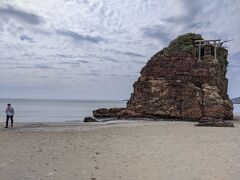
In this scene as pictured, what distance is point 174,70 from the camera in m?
45.0

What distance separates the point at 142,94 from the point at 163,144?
30.1 meters

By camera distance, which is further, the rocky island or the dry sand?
the rocky island

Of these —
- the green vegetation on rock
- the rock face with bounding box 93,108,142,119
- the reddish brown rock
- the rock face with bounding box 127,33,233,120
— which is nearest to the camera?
the rock face with bounding box 127,33,233,120

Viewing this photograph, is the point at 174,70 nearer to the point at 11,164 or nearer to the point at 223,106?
the point at 223,106

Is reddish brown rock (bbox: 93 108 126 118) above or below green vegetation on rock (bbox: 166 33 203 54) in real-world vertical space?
below

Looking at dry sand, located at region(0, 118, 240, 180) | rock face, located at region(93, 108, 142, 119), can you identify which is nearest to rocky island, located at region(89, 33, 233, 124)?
rock face, located at region(93, 108, 142, 119)

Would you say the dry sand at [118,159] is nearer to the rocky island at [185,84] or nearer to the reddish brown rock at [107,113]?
the rocky island at [185,84]

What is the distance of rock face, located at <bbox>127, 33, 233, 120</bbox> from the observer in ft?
134

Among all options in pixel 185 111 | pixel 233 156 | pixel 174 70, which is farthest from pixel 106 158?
pixel 174 70

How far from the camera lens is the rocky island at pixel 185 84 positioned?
41.0 metres

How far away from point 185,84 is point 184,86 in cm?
34

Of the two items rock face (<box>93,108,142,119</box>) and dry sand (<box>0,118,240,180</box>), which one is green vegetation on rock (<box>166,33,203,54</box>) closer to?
rock face (<box>93,108,142,119</box>)

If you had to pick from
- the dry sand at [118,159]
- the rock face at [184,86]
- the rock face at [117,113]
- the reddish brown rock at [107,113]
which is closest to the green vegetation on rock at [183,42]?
the rock face at [184,86]

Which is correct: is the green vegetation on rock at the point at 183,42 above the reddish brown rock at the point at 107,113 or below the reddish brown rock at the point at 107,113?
above
